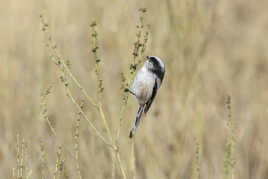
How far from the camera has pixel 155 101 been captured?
9.71 feet

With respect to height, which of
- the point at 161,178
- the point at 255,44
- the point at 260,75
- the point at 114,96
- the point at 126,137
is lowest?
the point at 161,178

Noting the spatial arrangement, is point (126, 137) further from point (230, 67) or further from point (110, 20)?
point (230, 67)

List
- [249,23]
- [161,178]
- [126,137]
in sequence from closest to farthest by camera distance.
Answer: [161,178], [126,137], [249,23]

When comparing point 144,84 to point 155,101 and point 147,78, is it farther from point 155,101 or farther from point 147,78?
point 155,101

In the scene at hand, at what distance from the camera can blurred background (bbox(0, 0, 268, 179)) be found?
8.41 feet

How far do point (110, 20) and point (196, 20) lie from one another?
1.15 m

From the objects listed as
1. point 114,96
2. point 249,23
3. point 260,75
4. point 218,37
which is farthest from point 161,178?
point 249,23

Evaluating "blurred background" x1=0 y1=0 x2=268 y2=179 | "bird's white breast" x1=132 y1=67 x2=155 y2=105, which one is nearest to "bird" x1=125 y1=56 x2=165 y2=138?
"bird's white breast" x1=132 y1=67 x2=155 y2=105

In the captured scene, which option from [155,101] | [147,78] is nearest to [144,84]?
[147,78]

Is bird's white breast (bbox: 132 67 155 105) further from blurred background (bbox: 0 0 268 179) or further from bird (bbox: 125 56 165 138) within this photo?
blurred background (bbox: 0 0 268 179)

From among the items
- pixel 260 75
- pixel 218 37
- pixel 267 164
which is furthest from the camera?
pixel 218 37

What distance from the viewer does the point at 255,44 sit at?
4.30 m

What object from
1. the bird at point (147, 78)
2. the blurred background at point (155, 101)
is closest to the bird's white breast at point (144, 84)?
the bird at point (147, 78)

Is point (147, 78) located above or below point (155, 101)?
above
